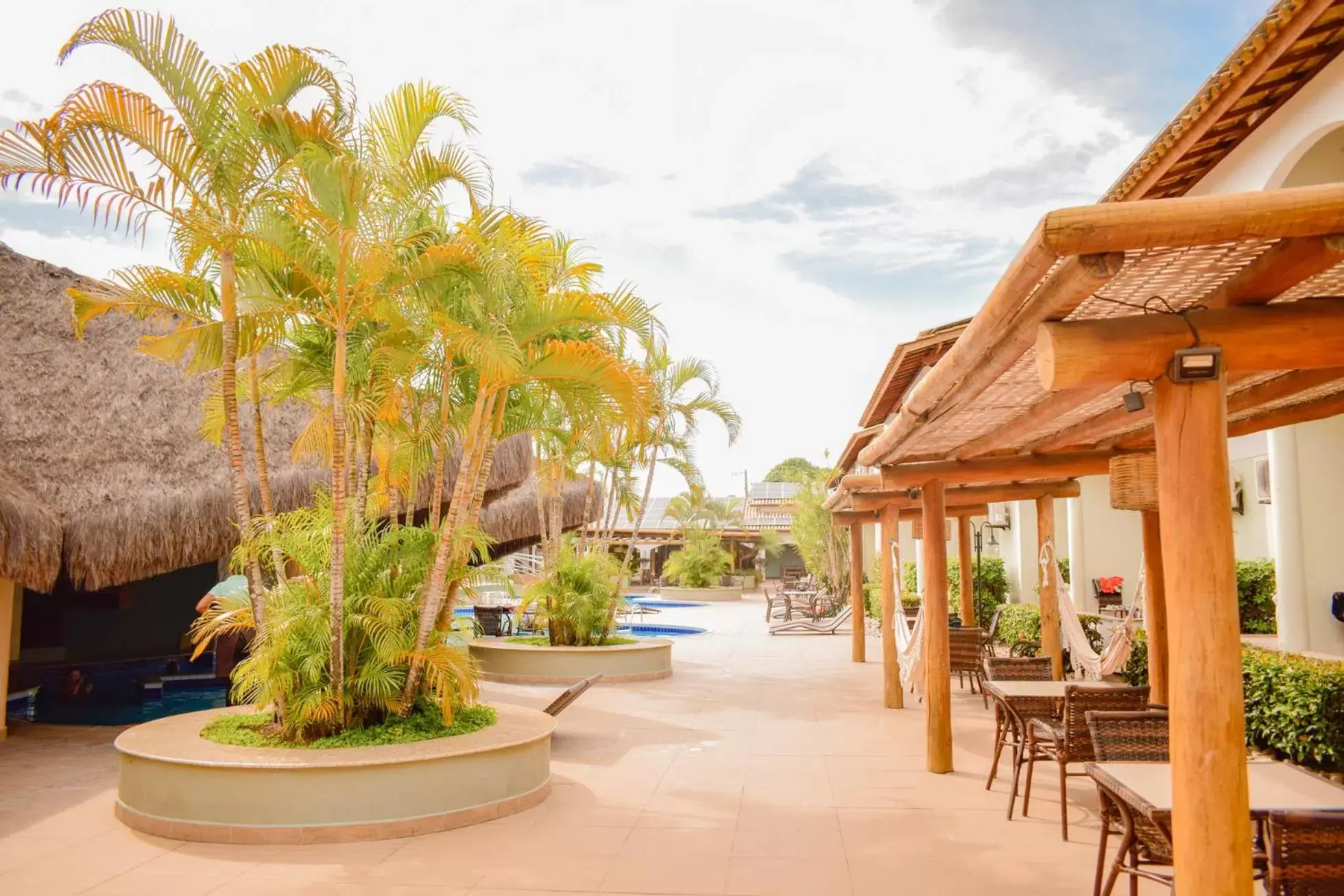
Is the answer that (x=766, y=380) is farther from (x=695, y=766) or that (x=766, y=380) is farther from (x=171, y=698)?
(x=695, y=766)

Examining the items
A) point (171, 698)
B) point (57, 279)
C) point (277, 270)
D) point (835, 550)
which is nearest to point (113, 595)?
point (171, 698)

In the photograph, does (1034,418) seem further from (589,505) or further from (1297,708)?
(589,505)

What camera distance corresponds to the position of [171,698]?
1178 cm

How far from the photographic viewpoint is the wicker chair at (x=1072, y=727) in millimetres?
5070

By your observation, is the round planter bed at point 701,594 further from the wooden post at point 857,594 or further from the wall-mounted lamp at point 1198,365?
the wall-mounted lamp at point 1198,365

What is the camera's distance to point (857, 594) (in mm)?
13516

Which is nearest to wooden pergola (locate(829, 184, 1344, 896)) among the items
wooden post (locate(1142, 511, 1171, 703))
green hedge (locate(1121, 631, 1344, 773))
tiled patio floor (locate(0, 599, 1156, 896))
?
tiled patio floor (locate(0, 599, 1156, 896))

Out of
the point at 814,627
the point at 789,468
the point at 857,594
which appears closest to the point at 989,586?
the point at 814,627

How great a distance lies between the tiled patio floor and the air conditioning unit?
5.94m

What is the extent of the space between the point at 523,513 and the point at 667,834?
9.20 m

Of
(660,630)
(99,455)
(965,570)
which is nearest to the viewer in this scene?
(99,455)

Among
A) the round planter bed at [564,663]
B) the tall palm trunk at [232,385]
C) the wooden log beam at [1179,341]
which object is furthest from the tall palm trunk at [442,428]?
the round planter bed at [564,663]

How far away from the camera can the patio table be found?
3420 millimetres

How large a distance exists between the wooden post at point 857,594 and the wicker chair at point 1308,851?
33.8 ft
